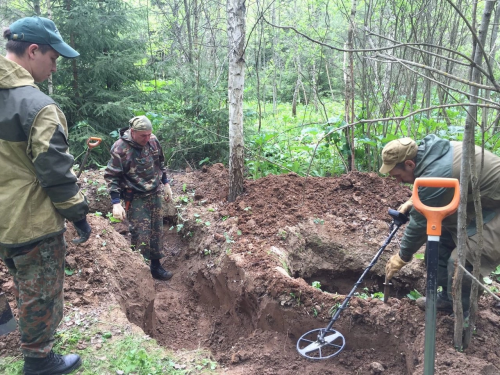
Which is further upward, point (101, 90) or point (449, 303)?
point (101, 90)

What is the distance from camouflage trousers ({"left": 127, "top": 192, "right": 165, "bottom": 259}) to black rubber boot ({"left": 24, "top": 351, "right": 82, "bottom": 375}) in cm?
226

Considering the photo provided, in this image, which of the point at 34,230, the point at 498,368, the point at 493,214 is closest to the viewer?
the point at 34,230

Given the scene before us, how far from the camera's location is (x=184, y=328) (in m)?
4.56

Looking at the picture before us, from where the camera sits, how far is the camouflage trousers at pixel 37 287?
2.46 metres

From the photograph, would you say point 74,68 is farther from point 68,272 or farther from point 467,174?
point 467,174

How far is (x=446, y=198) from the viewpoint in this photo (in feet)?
9.74

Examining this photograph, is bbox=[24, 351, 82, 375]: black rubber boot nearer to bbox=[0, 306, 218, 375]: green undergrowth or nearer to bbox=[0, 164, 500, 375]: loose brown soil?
bbox=[0, 306, 218, 375]: green undergrowth

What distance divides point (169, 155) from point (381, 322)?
19.3ft

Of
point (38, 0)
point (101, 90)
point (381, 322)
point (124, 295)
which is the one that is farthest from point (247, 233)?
point (38, 0)

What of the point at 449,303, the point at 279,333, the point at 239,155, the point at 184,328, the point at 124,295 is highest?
the point at 239,155

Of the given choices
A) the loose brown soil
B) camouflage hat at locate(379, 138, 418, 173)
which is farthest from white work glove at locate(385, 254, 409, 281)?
camouflage hat at locate(379, 138, 418, 173)

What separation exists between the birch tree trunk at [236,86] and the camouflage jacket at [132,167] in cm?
117

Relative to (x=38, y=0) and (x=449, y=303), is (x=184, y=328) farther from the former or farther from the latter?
(x=38, y=0)

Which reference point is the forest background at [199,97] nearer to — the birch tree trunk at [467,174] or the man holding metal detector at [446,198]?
the man holding metal detector at [446,198]
